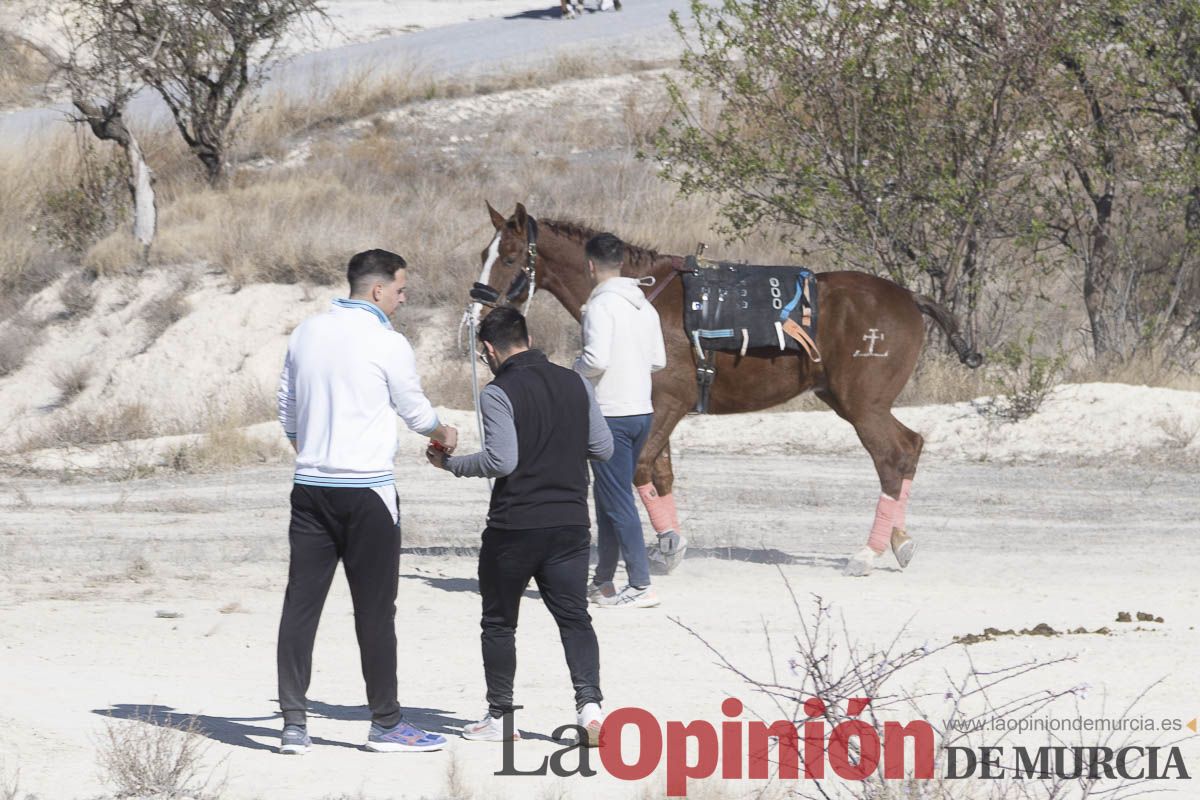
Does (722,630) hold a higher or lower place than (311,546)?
lower

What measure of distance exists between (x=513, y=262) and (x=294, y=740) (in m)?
4.83

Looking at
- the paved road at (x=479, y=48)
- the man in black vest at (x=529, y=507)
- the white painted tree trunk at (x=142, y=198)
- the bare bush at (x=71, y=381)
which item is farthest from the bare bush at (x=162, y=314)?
the man in black vest at (x=529, y=507)

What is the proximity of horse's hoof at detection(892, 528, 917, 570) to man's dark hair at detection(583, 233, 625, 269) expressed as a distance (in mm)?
3250

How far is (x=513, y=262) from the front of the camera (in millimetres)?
10734

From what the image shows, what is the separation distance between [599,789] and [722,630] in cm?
309

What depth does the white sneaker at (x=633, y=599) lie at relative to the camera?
9695 millimetres

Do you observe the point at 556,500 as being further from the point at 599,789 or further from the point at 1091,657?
the point at 1091,657

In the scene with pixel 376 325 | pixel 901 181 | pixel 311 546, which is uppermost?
pixel 901 181

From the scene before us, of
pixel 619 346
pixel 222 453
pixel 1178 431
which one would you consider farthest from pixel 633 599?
pixel 1178 431

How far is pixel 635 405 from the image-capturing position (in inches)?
367

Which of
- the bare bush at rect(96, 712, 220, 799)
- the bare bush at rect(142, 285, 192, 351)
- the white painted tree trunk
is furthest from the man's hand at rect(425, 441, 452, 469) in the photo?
the white painted tree trunk

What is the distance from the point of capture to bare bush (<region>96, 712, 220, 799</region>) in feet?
19.2

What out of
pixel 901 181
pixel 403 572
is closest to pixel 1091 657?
pixel 403 572

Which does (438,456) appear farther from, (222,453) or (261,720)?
(222,453)
